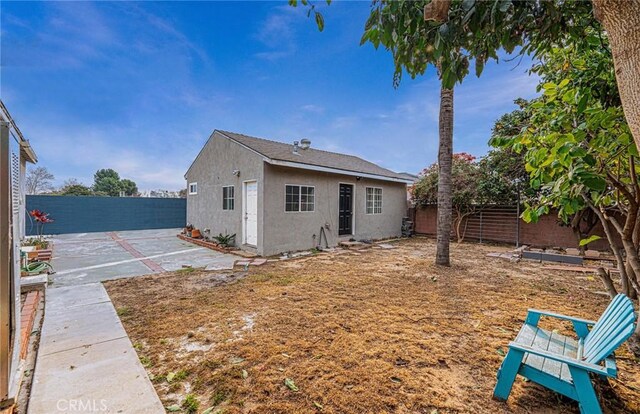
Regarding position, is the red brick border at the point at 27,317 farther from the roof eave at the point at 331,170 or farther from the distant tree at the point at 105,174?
the distant tree at the point at 105,174

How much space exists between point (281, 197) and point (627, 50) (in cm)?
808

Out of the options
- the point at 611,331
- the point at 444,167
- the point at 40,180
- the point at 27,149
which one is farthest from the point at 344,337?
the point at 40,180

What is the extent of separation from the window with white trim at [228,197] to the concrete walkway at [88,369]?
6.23 metres

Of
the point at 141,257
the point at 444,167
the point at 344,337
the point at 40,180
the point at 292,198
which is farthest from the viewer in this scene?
the point at 40,180

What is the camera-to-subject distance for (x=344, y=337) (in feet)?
10.9

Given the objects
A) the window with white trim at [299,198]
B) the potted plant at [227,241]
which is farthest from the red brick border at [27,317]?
the window with white trim at [299,198]

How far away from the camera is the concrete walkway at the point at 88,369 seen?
216cm

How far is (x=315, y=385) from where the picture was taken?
241 centimetres

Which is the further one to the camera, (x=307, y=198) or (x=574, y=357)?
(x=307, y=198)

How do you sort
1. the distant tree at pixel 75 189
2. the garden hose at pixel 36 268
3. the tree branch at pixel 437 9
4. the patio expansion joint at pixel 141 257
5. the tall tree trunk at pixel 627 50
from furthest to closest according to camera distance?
the distant tree at pixel 75 189 → the patio expansion joint at pixel 141 257 → the garden hose at pixel 36 268 → the tree branch at pixel 437 9 → the tall tree trunk at pixel 627 50

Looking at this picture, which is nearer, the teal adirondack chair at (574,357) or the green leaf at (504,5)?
the green leaf at (504,5)

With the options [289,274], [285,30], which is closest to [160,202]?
[285,30]

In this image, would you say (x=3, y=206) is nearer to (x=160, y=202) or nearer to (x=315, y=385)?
(x=315, y=385)

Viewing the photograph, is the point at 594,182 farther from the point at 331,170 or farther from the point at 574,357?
the point at 331,170
